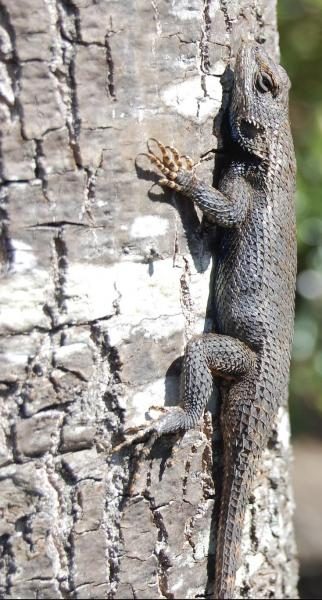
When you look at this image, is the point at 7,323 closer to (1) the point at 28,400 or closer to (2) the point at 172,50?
(1) the point at 28,400

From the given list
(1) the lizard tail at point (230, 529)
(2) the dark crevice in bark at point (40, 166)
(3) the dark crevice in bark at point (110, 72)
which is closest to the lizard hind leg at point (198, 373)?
(1) the lizard tail at point (230, 529)

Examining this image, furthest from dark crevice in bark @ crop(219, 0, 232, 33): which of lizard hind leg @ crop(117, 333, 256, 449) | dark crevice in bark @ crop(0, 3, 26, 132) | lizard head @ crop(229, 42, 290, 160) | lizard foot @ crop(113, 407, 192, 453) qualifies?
lizard foot @ crop(113, 407, 192, 453)

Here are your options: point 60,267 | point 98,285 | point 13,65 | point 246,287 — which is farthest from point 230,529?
point 13,65

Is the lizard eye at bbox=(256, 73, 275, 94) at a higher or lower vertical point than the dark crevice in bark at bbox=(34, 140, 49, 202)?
higher

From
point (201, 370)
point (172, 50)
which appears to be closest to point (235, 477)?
point (201, 370)

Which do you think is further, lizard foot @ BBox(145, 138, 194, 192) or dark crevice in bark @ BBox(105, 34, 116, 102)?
lizard foot @ BBox(145, 138, 194, 192)

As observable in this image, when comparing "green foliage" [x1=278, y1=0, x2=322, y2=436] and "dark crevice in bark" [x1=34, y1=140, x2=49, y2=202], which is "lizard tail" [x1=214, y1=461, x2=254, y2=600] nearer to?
"dark crevice in bark" [x1=34, y1=140, x2=49, y2=202]

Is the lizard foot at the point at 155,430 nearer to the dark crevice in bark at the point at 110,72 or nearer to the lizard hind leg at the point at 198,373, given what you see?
the lizard hind leg at the point at 198,373
